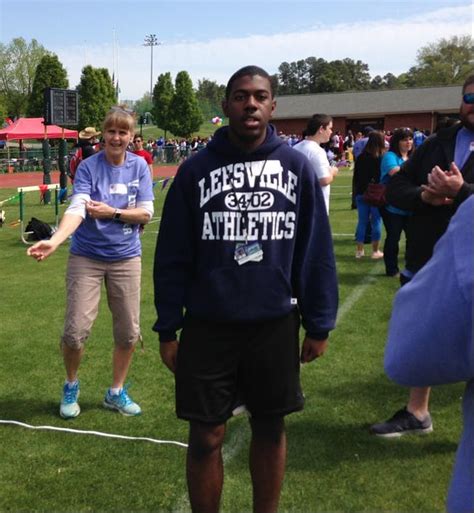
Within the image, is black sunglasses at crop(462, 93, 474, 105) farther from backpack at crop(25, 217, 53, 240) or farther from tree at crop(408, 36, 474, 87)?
tree at crop(408, 36, 474, 87)

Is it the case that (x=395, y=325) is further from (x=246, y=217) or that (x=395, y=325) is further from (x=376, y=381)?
(x=376, y=381)

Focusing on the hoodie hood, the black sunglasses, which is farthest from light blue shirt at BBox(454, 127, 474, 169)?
the hoodie hood

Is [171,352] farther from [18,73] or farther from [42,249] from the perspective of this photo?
[18,73]

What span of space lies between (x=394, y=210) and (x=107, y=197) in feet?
14.5

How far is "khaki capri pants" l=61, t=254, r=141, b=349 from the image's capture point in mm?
3955

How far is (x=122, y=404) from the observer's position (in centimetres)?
419

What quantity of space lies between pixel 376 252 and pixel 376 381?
514 cm

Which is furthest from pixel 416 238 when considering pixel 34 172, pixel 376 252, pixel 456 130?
pixel 34 172

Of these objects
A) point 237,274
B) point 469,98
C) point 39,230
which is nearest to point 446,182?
point 469,98

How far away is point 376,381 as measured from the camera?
4.73 metres

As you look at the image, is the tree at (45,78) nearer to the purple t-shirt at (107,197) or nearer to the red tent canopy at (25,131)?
the red tent canopy at (25,131)

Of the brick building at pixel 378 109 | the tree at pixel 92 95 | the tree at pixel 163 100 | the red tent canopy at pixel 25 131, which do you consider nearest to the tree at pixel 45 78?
the tree at pixel 92 95

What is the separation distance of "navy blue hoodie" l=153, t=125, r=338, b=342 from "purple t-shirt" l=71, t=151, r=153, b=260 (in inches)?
55.6

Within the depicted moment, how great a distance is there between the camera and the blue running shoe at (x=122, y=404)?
4160 mm
